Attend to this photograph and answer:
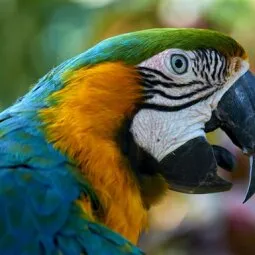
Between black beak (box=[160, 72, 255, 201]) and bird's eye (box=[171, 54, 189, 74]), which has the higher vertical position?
bird's eye (box=[171, 54, 189, 74])

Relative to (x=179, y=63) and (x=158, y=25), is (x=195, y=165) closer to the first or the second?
(x=179, y=63)

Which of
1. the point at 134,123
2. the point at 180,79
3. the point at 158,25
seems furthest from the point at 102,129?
the point at 158,25

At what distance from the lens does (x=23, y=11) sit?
322 centimetres

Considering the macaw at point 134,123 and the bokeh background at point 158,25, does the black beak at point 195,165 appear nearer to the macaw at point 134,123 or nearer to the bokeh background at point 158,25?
the macaw at point 134,123

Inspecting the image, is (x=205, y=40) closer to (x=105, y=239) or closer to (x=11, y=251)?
(x=105, y=239)

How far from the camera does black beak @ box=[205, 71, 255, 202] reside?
4.37 feet

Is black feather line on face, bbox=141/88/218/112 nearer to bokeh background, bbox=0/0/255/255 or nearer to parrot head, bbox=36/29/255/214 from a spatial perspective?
parrot head, bbox=36/29/255/214

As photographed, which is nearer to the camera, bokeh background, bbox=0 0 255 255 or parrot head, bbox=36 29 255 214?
parrot head, bbox=36 29 255 214

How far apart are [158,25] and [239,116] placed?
5.10 ft

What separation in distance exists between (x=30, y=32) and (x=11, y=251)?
2156 mm

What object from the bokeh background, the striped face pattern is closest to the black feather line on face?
the striped face pattern

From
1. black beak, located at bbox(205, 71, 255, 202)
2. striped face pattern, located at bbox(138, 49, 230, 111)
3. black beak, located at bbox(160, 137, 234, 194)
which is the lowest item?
black beak, located at bbox(160, 137, 234, 194)

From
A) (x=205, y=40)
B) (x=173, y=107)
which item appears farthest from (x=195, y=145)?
(x=205, y=40)

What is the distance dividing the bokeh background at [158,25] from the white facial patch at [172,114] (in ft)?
2.03
